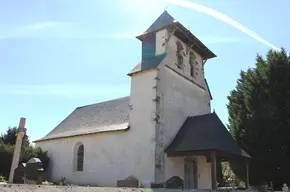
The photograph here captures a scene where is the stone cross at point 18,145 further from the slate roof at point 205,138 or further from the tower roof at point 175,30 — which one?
the tower roof at point 175,30

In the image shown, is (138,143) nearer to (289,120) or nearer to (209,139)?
(209,139)

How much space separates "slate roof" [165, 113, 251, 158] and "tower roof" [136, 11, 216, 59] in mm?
5319

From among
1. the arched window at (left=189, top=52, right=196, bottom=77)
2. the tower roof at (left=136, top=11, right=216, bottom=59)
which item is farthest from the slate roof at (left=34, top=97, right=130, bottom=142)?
the tower roof at (left=136, top=11, right=216, bottom=59)

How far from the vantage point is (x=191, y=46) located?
64.9 feet

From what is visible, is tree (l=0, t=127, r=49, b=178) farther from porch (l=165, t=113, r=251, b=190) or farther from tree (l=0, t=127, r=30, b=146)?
porch (l=165, t=113, r=251, b=190)

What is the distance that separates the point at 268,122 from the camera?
58.0 ft

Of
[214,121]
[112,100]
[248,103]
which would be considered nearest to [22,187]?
[214,121]

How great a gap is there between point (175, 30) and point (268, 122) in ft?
25.2

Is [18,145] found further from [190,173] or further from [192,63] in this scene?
[192,63]

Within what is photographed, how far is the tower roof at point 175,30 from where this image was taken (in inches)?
701

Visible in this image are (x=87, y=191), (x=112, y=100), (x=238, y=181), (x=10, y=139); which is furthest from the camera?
(x=10, y=139)

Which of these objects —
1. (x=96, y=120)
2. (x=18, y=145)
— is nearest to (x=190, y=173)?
(x=96, y=120)

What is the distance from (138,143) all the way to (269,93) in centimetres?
855

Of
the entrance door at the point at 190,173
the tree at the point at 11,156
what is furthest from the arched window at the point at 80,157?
the entrance door at the point at 190,173
